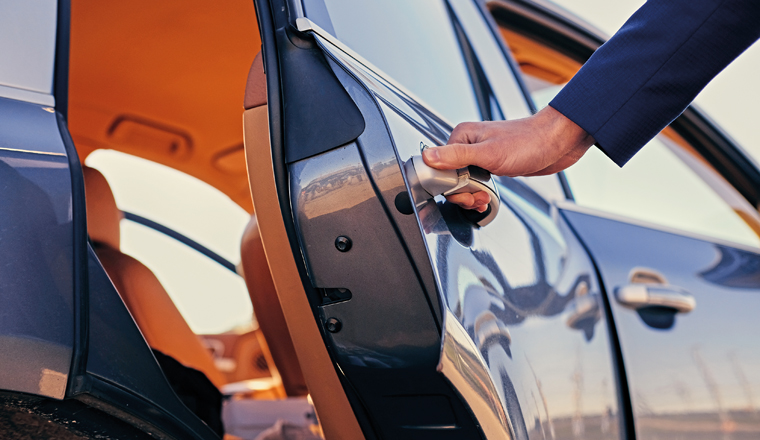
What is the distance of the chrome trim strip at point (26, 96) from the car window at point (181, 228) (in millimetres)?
1712

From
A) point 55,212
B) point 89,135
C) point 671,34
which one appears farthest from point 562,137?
point 89,135

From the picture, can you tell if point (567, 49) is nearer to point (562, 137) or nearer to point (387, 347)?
point (562, 137)

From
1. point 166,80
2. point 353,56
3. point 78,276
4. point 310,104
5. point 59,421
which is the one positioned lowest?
point 59,421

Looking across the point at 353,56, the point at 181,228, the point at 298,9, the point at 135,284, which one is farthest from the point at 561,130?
the point at 181,228

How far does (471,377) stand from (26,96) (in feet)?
2.31

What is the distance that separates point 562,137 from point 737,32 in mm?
319

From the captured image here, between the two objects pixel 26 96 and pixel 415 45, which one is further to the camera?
pixel 415 45

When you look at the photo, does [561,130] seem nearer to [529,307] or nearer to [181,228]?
[529,307]

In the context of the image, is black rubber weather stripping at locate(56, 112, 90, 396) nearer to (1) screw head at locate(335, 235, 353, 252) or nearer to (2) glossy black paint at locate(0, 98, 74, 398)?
(2) glossy black paint at locate(0, 98, 74, 398)

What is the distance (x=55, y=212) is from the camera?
2.45 ft

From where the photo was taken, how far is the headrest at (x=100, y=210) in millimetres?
1725

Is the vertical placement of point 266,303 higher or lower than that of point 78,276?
higher

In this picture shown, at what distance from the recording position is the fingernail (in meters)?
0.85

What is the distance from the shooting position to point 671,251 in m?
1.62
